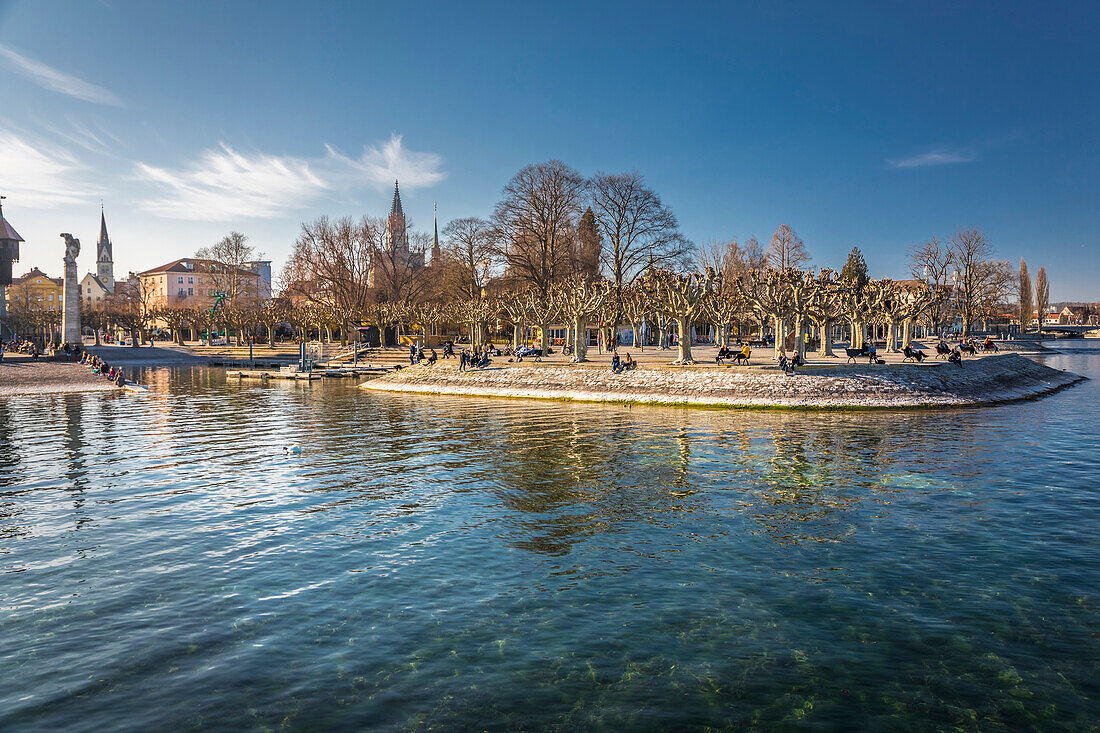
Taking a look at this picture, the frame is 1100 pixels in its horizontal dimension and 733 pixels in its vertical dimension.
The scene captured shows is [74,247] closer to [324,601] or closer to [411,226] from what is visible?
[411,226]

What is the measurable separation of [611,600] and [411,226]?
87.7 m

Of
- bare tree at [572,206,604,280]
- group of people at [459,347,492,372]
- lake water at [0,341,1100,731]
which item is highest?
bare tree at [572,206,604,280]

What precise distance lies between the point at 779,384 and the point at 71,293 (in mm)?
83143

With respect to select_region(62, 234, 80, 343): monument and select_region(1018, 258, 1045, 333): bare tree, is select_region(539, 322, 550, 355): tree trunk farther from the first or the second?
select_region(1018, 258, 1045, 333): bare tree

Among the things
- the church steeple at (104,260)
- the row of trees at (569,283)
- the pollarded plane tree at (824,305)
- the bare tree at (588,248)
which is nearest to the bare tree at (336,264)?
the row of trees at (569,283)

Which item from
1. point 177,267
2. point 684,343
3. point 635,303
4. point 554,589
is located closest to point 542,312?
point 635,303

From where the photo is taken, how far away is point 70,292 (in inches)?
3162

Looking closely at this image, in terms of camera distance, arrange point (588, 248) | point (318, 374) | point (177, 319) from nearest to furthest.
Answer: point (318, 374), point (588, 248), point (177, 319)

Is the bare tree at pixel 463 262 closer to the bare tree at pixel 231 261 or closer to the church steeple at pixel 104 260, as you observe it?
the bare tree at pixel 231 261

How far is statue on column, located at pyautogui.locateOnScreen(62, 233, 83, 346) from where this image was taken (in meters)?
79.5

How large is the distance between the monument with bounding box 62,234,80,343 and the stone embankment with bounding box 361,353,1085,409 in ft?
183

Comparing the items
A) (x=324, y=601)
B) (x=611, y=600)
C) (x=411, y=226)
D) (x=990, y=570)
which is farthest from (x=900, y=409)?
(x=411, y=226)

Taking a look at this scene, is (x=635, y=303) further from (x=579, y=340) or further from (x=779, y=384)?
(x=779, y=384)

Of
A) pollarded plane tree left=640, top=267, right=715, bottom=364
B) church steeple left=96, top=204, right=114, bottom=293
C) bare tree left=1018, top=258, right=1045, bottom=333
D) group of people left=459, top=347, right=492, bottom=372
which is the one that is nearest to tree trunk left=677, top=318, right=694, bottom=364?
pollarded plane tree left=640, top=267, right=715, bottom=364
